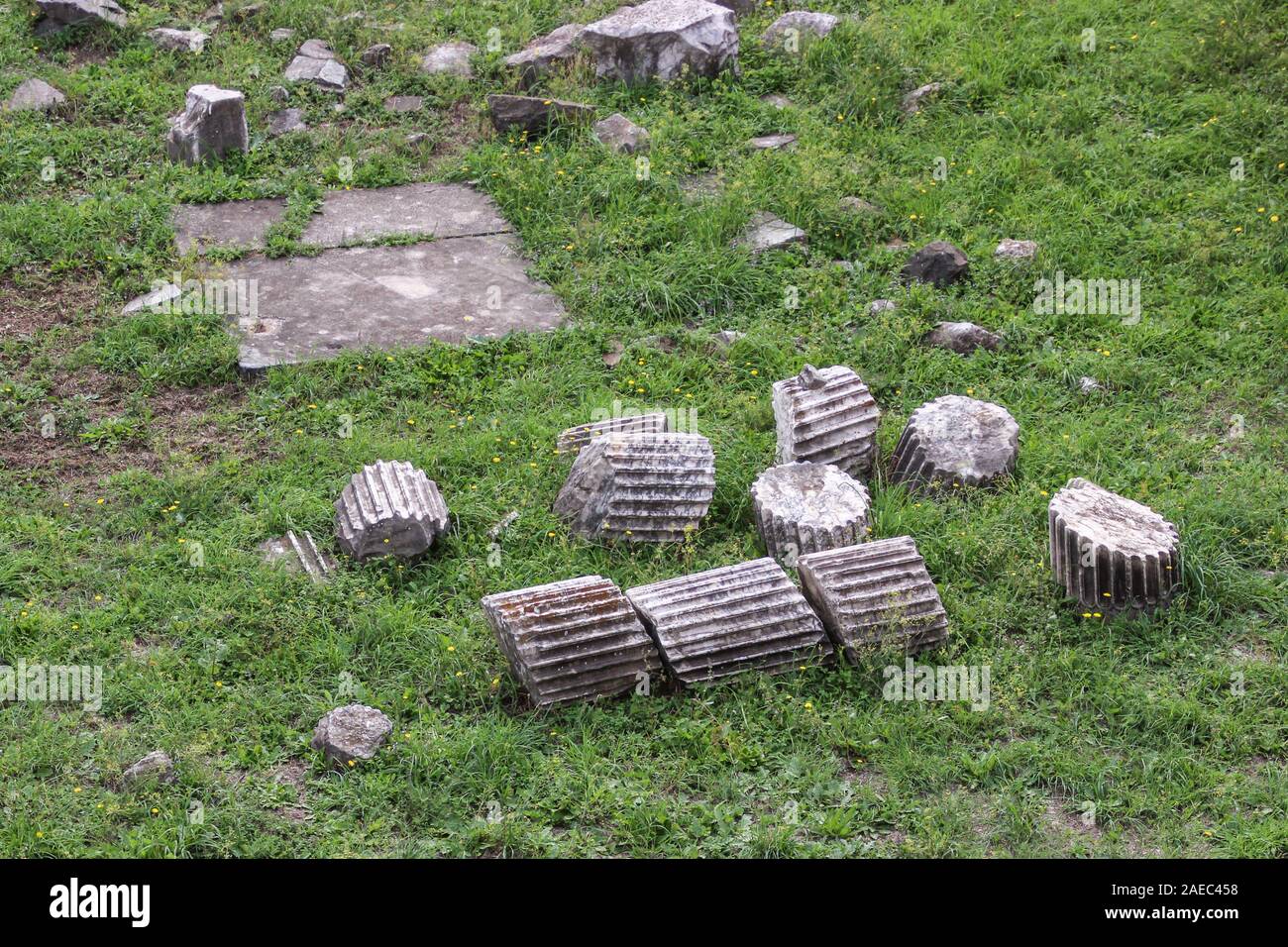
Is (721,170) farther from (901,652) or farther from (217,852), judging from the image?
(217,852)

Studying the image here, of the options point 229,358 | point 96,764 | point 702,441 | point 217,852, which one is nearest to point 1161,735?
point 702,441

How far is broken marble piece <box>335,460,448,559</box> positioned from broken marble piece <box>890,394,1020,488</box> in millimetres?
2581

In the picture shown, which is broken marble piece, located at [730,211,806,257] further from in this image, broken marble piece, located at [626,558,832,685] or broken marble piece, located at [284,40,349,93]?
broken marble piece, located at [284,40,349,93]

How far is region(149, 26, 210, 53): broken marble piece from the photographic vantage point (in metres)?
12.4

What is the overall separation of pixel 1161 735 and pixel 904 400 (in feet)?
9.57

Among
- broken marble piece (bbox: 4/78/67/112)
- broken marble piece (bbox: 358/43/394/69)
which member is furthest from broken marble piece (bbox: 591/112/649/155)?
broken marble piece (bbox: 4/78/67/112)

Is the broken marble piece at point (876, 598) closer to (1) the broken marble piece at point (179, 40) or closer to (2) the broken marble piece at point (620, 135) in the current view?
(2) the broken marble piece at point (620, 135)

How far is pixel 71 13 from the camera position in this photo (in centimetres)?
1260

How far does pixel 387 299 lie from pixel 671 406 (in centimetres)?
239

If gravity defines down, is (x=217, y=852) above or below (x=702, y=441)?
below

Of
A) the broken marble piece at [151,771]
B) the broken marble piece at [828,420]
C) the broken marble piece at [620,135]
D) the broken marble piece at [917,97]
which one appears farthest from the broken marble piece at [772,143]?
the broken marble piece at [151,771]

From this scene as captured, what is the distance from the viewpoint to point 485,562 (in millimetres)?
7152

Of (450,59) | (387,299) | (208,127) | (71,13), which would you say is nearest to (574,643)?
(387,299)

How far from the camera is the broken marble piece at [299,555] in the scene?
23.1ft
